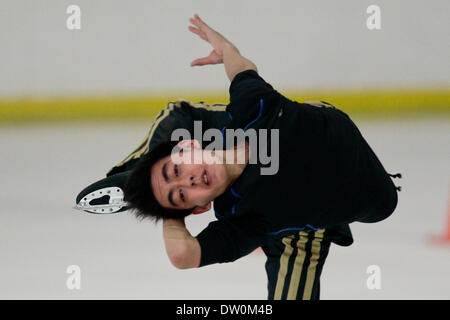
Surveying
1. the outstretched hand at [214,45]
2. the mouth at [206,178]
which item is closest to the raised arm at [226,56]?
the outstretched hand at [214,45]

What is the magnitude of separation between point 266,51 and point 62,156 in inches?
50.7

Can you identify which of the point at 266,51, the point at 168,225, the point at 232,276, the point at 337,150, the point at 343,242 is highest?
the point at 266,51

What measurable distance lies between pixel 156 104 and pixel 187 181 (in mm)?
1858

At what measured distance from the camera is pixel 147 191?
213 centimetres

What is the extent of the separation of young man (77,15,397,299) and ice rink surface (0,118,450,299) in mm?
559

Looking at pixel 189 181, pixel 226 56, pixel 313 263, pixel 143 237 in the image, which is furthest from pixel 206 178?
pixel 143 237

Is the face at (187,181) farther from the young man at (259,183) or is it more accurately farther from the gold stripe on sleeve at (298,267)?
the gold stripe on sleeve at (298,267)

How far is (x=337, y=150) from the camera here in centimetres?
206

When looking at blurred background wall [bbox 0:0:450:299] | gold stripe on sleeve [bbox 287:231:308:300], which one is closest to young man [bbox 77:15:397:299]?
gold stripe on sleeve [bbox 287:231:308:300]

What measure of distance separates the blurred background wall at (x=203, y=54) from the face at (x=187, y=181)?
1.72 m

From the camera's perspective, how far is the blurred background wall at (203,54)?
12.2 feet

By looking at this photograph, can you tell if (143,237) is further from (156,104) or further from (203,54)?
(203,54)

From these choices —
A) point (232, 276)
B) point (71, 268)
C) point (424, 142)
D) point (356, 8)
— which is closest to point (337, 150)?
point (232, 276)

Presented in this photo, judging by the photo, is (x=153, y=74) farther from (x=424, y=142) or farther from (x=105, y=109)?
(x=424, y=142)
